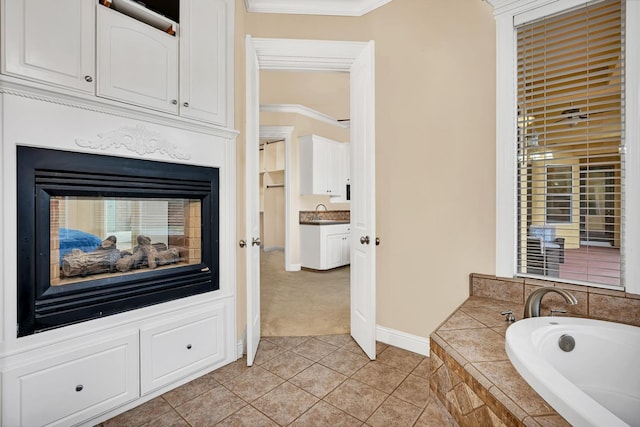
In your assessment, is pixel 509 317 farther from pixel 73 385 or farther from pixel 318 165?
pixel 318 165

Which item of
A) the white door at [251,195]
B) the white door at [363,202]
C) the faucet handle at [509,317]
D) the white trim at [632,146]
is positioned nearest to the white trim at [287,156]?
the white door at [363,202]

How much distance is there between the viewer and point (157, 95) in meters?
1.80

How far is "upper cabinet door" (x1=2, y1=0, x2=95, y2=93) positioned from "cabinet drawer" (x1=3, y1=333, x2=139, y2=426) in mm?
1306

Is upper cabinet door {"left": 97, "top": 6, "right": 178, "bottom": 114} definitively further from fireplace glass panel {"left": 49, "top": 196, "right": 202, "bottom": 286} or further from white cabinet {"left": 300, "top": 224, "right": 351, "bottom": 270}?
white cabinet {"left": 300, "top": 224, "right": 351, "bottom": 270}

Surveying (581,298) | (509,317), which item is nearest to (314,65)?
(509,317)

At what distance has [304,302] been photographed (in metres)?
3.57

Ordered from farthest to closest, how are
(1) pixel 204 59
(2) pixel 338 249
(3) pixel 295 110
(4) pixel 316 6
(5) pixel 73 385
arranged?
(2) pixel 338 249 → (3) pixel 295 110 → (4) pixel 316 6 → (1) pixel 204 59 → (5) pixel 73 385

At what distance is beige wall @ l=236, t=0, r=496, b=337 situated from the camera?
2076 mm

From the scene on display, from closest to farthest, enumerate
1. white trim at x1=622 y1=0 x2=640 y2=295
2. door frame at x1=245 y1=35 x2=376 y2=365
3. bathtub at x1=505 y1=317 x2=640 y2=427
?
bathtub at x1=505 y1=317 x2=640 y2=427 < white trim at x1=622 y1=0 x2=640 y2=295 < door frame at x1=245 y1=35 x2=376 y2=365

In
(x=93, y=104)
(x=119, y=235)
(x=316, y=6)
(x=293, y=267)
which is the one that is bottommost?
(x=293, y=267)


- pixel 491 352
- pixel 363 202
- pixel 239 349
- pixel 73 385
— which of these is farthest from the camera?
pixel 363 202

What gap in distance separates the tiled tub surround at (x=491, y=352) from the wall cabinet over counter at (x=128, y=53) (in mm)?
1932

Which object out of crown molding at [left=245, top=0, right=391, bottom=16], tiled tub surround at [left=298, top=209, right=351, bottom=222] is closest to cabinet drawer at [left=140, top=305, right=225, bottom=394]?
crown molding at [left=245, top=0, right=391, bottom=16]

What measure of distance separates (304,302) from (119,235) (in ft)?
7.27
